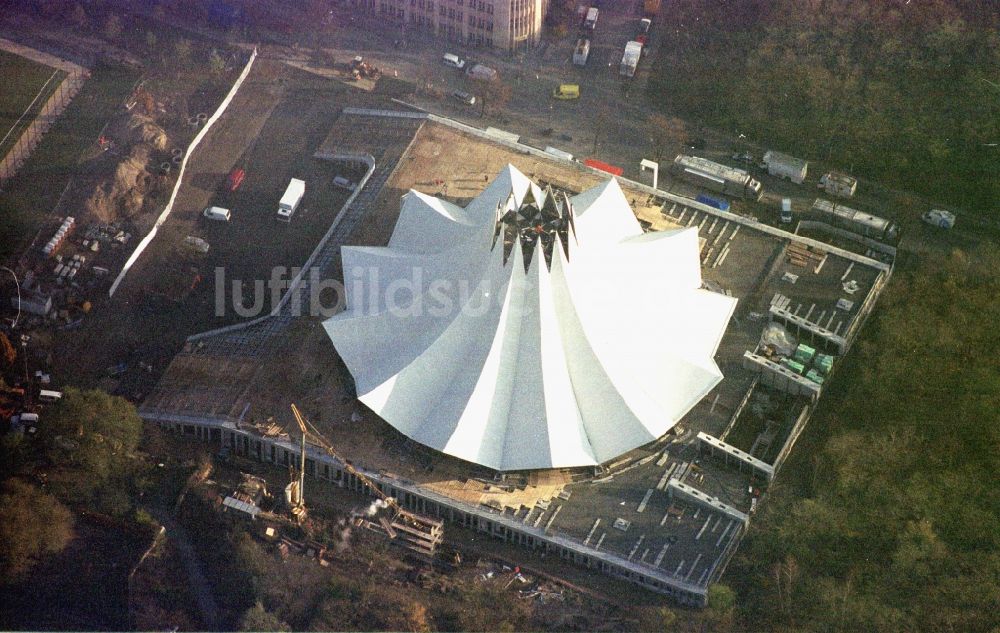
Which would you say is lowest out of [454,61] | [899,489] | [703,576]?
[703,576]

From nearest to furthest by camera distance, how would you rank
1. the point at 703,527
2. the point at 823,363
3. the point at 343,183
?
the point at 703,527, the point at 823,363, the point at 343,183

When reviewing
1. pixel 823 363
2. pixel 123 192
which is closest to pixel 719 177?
pixel 823 363

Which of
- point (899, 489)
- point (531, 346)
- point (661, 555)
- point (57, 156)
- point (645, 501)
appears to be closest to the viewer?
point (661, 555)

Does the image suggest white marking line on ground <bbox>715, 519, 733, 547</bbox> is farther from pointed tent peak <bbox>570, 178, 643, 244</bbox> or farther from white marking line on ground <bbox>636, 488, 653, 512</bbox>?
pointed tent peak <bbox>570, 178, 643, 244</bbox>

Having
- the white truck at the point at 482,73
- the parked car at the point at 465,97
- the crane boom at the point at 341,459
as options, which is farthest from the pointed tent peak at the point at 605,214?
the crane boom at the point at 341,459

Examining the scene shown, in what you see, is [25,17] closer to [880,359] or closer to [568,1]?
[568,1]

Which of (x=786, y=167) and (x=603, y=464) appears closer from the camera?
(x=603, y=464)

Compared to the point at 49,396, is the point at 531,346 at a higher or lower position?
higher

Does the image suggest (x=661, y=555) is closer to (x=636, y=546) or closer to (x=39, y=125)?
(x=636, y=546)
